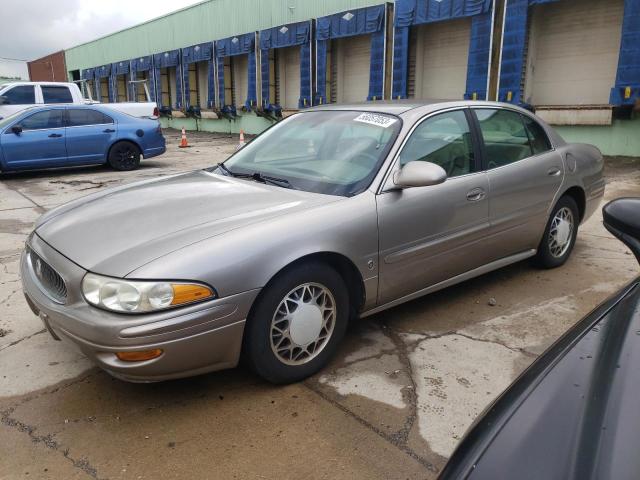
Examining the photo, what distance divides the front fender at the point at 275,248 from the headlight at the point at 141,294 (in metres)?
0.04

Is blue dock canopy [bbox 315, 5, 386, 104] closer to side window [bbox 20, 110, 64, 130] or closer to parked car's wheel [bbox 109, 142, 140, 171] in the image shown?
parked car's wheel [bbox 109, 142, 140, 171]

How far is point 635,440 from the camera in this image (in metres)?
1.08

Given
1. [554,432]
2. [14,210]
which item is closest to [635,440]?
[554,432]

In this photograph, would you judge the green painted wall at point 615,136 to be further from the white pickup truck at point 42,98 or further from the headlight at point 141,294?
the headlight at point 141,294

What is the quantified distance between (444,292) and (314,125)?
161cm

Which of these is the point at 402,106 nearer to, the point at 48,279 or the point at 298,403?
the point at 298,403

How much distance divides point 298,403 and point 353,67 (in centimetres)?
1599

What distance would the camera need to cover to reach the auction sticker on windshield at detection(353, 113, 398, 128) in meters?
3.38

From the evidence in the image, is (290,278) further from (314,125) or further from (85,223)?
(314,125)

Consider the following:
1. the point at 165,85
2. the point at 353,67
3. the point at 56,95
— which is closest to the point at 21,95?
the point at 56,95

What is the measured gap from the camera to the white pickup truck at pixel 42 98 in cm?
1237

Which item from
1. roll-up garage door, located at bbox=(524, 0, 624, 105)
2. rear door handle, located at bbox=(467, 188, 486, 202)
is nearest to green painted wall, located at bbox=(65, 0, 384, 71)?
roll-up garage door, located at bbox=(524, 0, 624, 105)

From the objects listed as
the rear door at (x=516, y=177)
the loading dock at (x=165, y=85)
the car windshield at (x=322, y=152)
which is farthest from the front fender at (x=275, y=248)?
the loading dock at (x=165, y=85)

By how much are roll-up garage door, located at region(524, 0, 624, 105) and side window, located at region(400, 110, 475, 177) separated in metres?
9.33
